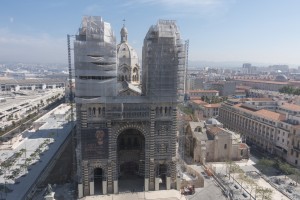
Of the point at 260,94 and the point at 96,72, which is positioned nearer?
the point at 96,72

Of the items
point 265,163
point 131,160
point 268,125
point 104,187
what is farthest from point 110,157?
point 268,125

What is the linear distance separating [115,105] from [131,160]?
42.5 feet

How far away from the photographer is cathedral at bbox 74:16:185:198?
45375 mm

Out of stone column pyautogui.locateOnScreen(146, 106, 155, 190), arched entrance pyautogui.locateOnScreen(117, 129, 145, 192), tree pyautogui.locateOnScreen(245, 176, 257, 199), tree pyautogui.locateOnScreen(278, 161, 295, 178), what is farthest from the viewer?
tree pyautogui.locateOnScreen(278, 161, 295, 178)

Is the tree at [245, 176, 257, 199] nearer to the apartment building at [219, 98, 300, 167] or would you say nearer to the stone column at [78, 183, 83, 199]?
the apartment building at [219, 98, 300, 167]

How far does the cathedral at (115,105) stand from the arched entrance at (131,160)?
6.18 feet

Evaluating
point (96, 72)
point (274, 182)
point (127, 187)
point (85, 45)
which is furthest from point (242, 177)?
point (85, 45)

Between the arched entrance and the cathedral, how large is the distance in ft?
6.18

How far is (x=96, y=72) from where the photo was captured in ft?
149

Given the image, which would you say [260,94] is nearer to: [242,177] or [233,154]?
[233,154]

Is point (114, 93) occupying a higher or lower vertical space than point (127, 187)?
higher

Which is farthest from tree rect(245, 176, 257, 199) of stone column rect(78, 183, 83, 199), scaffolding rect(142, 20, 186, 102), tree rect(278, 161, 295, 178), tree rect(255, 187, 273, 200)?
stone column rect(78, 183, 83, 199)

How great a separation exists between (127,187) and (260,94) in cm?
10954

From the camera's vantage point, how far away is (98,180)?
51.2 m
